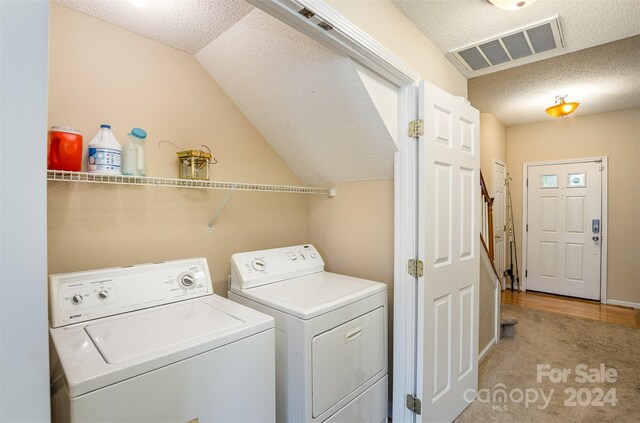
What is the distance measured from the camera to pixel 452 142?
73.1 inches

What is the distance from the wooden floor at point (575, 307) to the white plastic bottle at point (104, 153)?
474 cm

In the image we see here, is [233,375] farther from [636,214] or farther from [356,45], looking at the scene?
[636,214]

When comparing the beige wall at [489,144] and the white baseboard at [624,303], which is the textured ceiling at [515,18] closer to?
the beige wall at [489,144]

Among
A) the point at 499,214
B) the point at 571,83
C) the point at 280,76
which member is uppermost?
the point at 571,83

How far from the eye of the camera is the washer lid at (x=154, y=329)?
1010 millimetres

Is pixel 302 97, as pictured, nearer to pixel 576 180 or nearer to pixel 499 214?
pixel 499 214

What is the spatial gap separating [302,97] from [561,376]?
9.30 ft

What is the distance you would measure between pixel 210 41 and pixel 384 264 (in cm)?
170

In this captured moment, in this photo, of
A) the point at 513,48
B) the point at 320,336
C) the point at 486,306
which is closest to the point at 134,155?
the point at 320,336

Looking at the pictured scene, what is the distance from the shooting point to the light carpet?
2.01m

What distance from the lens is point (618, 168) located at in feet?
13.5

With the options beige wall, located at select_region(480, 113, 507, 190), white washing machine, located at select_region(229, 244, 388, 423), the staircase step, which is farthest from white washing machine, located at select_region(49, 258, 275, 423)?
beige wall, located at select_region(480, 113, 507, 190)

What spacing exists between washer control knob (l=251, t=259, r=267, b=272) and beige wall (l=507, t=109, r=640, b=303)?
4761mm

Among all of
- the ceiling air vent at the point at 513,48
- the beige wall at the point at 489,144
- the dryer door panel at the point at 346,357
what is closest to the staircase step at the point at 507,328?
the beige wall at the point at 489,144
